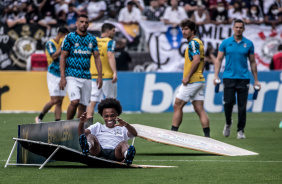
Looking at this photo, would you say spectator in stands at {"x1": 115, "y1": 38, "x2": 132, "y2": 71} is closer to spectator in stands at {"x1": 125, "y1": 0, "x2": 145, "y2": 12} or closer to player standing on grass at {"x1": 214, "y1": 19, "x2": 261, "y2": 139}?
spectator in stands at {"x1": 125, "y1": 0, "x2": 145, "y2": 12}

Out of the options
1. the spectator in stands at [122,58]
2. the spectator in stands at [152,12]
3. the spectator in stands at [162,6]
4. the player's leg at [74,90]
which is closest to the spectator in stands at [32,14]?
the spectator in stands at [122,58]

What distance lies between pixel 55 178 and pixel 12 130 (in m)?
7.17

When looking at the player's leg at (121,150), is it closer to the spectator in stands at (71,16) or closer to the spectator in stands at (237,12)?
the spectator in stands at (71,16)

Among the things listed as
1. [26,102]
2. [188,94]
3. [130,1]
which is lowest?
[26,102]

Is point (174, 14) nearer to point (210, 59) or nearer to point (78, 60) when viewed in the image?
point (210, 59)

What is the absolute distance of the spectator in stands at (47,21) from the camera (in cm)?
2217

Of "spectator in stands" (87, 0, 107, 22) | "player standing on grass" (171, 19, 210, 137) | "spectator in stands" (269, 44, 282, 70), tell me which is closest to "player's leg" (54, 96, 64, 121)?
"player standing on grass" (171, 19, 210, 137)

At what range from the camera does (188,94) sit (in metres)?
11.6

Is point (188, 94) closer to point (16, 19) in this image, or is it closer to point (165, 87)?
point (165, 87)

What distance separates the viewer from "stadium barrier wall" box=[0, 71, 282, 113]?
20062 millimetres

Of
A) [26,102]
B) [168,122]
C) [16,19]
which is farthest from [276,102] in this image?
[16,19]

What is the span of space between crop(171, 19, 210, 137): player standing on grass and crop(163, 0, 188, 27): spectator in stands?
11034mm

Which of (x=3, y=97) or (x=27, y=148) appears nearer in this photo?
(x=27, y=148)

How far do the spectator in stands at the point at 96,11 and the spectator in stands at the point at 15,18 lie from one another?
222 centimetres
